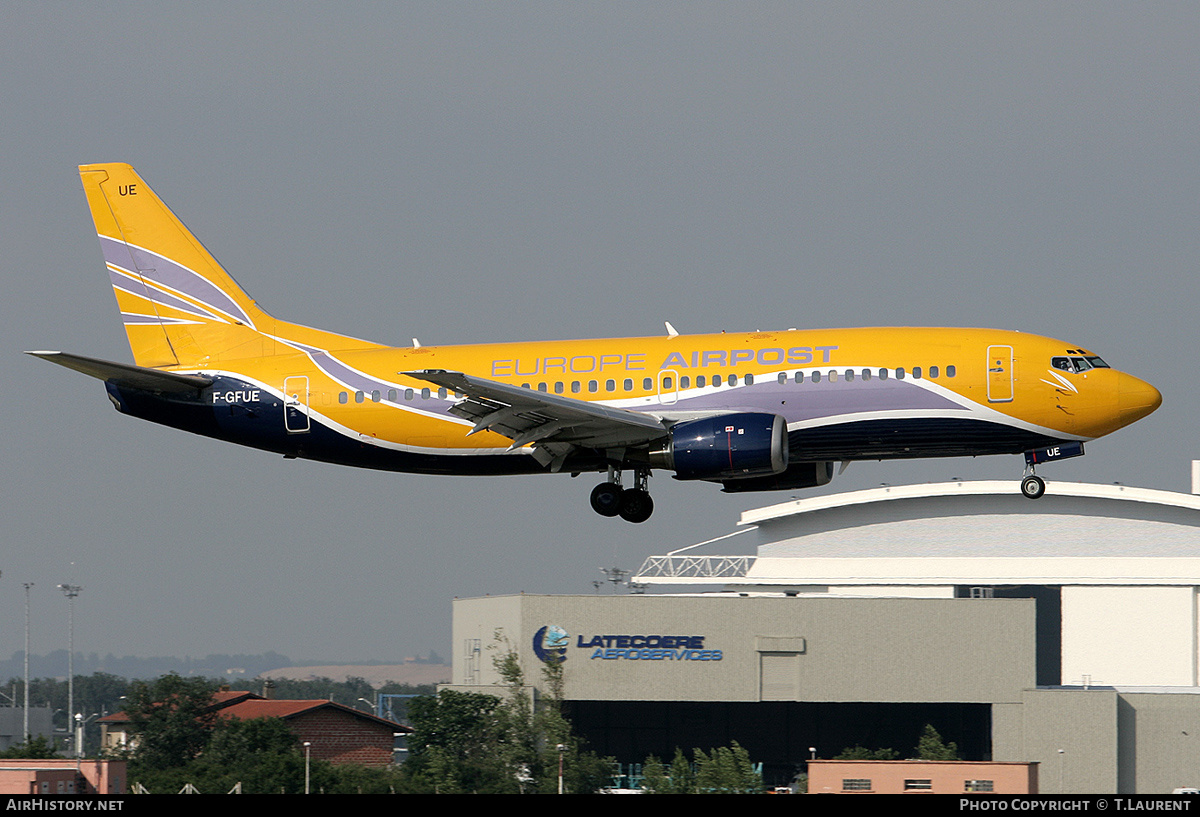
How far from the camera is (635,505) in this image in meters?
43.3

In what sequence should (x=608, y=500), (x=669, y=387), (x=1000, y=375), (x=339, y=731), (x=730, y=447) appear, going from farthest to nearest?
(x=339, y=731) < (x=608, y=500) < (x=669, y=387) < (x=1000, y=375) < (x=730, y=447)

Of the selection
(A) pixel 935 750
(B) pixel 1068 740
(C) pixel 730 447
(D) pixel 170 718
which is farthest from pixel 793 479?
(D) pixel 170 718

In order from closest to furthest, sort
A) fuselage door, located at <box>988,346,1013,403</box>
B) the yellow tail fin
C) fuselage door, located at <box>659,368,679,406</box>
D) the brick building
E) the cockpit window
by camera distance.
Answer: fuselage door, located at <box>988,346,1013,403</box>, the cockpit window, fuselage door, located at <box>659,368,679,406</box>, the yellow tail fin, the brick building

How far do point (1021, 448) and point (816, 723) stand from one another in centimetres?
6118

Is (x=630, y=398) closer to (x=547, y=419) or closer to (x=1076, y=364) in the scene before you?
(x=547, y=419)

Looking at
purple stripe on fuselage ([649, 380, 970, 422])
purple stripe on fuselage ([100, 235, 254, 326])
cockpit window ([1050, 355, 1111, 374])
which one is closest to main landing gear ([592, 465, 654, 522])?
purple stripe on fuselage ([649, 380, 970, 422])

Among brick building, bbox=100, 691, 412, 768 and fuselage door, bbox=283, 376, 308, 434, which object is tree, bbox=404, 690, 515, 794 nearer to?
brick building, bbox=100, 691, 412, 768

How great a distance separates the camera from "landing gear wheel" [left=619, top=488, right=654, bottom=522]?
43.3m

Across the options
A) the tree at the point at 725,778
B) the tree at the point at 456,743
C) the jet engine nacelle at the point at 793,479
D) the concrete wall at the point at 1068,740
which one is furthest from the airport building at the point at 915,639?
the jet engine nacelle at the point at 793,479

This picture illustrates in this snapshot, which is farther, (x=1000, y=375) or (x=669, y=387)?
(x=669, y=387)

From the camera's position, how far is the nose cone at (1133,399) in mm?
38625

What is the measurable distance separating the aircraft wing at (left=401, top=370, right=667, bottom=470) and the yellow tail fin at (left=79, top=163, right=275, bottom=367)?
418 inches

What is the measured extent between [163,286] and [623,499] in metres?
18.1
